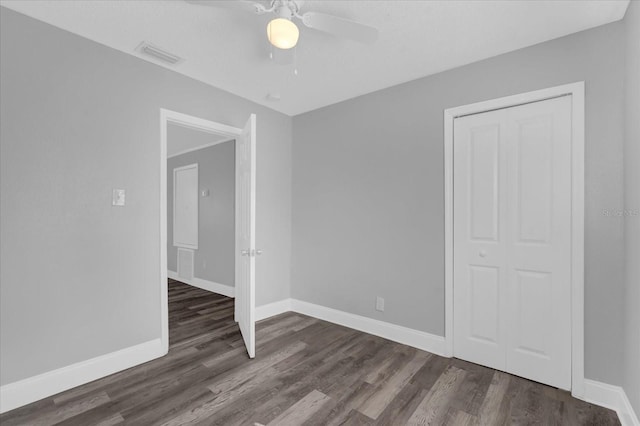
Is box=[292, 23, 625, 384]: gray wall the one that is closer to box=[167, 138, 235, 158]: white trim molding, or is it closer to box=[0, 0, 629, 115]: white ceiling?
box=[0, 0, 629, 115]: white ceiling

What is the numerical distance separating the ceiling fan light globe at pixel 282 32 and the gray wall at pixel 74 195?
158 cm

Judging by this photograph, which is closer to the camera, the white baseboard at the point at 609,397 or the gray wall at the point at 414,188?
the white baseboard at the point at 609,397

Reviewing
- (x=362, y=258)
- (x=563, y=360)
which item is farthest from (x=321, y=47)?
(x=563, y=360)

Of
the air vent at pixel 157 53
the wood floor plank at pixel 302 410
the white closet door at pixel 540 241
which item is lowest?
the wood floor plank at pixel 302 410

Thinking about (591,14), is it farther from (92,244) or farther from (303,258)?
(92,244)

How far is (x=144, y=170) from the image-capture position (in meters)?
2.59

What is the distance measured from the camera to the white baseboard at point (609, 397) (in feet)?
5.86

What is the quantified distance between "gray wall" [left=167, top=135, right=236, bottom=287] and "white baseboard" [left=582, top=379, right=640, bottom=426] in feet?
13.4

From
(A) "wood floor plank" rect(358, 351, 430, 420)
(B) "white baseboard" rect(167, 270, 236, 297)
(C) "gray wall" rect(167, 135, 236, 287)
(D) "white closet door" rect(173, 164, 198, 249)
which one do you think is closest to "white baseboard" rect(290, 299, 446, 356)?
(A) "wood floor plank" rect(358, 351, 430, 420)

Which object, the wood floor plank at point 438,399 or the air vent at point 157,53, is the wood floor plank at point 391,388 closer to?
the wood floor plank at point 438,399

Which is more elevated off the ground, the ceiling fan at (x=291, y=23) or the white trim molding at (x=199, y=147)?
the white trim molding at (x=199, y=147)

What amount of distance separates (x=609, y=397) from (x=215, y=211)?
4.89m

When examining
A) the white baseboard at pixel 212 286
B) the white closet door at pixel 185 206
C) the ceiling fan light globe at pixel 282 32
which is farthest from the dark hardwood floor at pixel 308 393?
the white closet door at pixel 185 206

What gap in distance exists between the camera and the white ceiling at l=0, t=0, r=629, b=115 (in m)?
1.91
